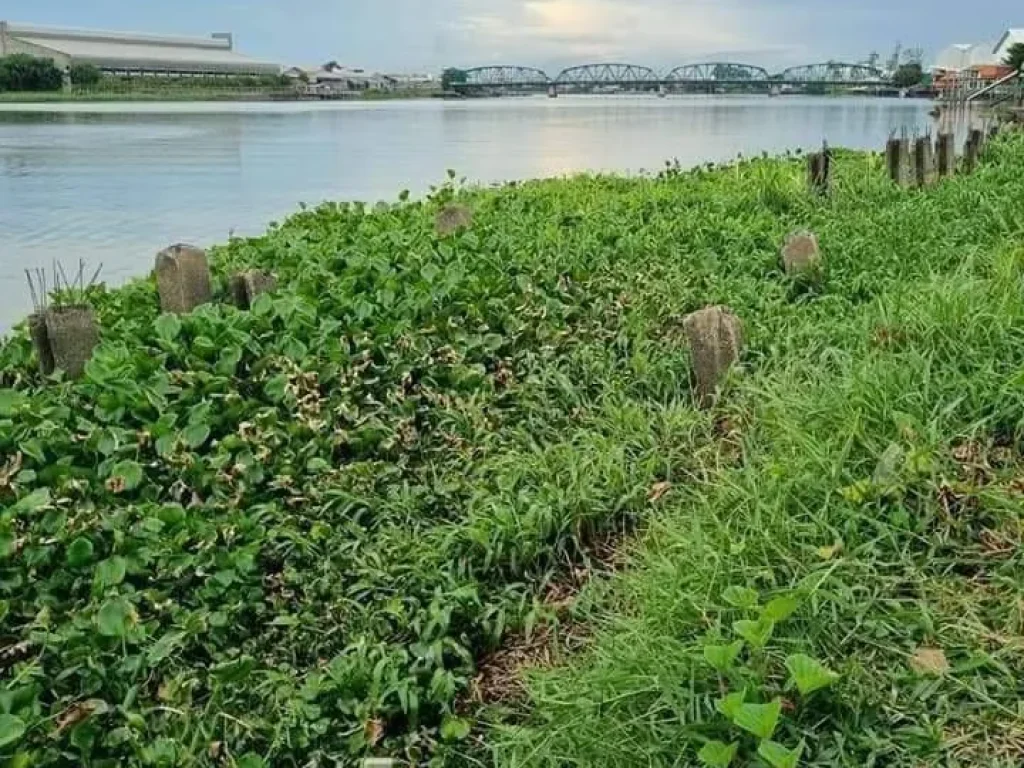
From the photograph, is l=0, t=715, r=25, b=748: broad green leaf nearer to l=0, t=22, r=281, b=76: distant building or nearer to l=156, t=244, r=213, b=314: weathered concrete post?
l=156, t=244, r=213, b=314: weathered concrete post

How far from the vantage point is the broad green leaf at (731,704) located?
1301 millimetres

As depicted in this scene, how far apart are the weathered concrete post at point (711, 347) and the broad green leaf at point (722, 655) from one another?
1.30 meters

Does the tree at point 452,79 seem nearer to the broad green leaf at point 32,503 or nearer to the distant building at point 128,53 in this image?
the distant building at point 128,53

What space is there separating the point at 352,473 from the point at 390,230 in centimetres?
183

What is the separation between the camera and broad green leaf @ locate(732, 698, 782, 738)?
1.27 m

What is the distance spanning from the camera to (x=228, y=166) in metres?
11.0

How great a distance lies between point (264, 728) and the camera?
1671 millimetres

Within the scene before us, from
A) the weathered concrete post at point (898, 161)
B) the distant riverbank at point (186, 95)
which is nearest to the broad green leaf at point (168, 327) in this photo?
the weathered concrete post at point (898, 161)

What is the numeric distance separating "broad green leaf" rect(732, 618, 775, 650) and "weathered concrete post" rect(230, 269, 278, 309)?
1.86m

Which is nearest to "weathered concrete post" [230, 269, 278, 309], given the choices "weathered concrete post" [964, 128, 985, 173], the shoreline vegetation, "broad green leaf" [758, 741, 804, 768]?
the shoreline vegetation

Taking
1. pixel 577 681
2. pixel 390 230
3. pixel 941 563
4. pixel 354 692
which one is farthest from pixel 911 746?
pixel 390 230

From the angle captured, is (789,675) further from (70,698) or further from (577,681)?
(70,698)

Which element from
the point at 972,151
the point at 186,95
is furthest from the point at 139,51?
the point at 972,151

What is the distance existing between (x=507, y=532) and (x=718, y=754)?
33.9 inches
